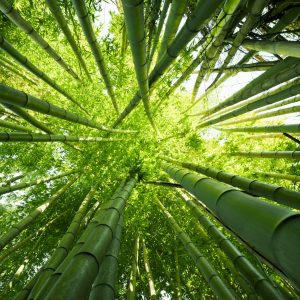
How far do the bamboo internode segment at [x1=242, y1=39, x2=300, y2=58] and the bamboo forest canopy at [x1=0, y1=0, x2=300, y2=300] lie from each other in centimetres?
2

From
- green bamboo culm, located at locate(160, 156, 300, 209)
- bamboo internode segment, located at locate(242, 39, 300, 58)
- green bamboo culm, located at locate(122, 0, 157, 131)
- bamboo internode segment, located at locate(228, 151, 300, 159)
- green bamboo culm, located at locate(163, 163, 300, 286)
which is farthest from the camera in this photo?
bamboo internode segment, located at locate(228, 151, 300, 159)

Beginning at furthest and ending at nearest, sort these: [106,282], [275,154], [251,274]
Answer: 1. [275,154]
2. [251,274]
3. [106,282]

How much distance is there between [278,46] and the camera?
103 inches

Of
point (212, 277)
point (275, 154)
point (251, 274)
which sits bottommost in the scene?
point (212, 277)

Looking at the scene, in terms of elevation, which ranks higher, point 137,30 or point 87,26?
point 87,26

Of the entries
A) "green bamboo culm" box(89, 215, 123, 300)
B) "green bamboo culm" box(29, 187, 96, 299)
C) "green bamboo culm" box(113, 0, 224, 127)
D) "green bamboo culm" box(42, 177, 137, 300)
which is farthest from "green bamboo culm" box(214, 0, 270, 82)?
"green bamboo culm" box(29, 187, 96, 299)

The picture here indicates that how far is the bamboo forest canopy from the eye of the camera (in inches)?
65.9

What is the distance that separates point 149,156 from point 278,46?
115 inches

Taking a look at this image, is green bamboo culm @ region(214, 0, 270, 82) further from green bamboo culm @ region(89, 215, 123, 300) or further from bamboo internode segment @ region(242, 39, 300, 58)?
green bamboo culm @ region(89, 215, 123, 300)

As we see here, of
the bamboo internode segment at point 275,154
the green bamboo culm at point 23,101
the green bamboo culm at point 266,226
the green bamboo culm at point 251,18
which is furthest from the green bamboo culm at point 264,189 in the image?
the bamboo internode segment at point 275,154

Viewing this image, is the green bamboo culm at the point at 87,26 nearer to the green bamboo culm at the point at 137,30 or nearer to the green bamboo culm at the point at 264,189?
the green bamboo culm at the point at 137,30

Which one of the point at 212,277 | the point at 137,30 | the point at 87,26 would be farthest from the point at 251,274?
the point at 87,26

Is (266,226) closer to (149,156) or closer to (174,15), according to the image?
(174,15)

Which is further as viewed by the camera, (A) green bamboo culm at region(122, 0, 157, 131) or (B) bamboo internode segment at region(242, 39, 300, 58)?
(B) bamboo internode segment at region(242, 39, 300, 58)
